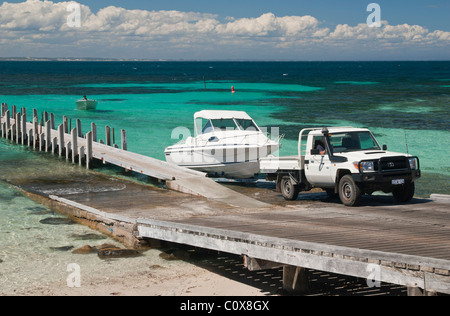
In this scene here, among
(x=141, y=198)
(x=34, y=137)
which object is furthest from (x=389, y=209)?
(x=34, y=137)

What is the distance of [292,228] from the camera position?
37.2 feet

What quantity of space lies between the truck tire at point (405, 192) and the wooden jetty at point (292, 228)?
0.27 meters

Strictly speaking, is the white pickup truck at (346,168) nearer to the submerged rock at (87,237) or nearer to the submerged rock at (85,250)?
the submerged rock at (87,237)

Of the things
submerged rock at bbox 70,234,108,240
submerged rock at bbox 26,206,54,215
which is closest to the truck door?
submerged rock at bbox 70,234,108,240

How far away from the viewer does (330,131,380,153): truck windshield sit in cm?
1595

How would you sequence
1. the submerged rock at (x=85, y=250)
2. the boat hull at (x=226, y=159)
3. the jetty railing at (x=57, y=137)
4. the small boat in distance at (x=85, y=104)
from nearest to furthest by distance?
the submerged rock at (x=85, y=250), the boat hull at (x=226, y=159), the jetty railing at (x=57, y=137), the small boat in distance at (x=85, y=104)

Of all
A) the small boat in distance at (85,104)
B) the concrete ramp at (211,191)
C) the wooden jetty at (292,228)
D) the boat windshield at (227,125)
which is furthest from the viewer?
the small boat in distance at (85,104)

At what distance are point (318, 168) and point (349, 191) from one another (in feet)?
3.91

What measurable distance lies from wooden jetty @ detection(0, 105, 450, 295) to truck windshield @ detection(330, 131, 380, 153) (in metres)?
1.48

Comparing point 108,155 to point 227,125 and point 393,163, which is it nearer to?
point 227,125

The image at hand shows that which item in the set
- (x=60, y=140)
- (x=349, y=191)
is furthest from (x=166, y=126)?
(x=349, y=191)

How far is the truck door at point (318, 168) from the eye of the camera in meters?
15.7

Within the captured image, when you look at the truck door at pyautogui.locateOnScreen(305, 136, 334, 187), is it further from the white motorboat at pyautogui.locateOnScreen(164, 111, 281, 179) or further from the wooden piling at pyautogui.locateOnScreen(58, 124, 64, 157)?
the wooden piling at pyautogui.locateOnScreen(58, 124, 64, 157)

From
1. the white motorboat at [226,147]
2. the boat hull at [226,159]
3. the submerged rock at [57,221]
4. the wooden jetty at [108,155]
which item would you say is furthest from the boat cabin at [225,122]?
the submerged rock at [57,221]
